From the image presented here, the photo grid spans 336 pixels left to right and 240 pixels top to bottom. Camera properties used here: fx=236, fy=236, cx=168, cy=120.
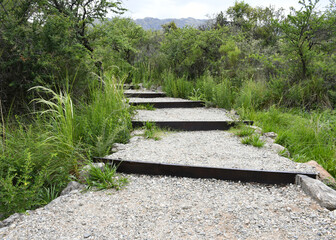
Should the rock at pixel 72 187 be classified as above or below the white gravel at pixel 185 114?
below

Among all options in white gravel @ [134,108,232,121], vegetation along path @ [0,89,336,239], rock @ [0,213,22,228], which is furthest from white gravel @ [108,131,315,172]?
rock @ [0,213,22,228]

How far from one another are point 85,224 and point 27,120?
2.56 m

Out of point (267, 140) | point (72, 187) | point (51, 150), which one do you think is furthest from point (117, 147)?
point (267, 140)

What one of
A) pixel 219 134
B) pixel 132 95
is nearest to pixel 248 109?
pixel 219 134

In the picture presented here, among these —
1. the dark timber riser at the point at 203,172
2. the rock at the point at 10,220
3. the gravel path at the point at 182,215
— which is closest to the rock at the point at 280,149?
the dark timber riser at the point at 203,172

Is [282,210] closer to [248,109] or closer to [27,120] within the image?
[248,109]

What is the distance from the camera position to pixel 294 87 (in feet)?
16.6

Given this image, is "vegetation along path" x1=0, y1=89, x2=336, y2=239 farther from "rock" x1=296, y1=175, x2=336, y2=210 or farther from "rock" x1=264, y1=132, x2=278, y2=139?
"rock" x1=264, y1=132, x2=278, y2=139

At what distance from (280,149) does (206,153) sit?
3.27 feet

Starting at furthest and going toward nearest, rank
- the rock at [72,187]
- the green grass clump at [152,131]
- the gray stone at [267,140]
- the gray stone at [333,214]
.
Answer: the green grass clump at [152,131]
the gray stone at [267,140]
the rock at [72,187]
the gray stone at [333,214]

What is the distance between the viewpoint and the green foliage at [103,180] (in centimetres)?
236

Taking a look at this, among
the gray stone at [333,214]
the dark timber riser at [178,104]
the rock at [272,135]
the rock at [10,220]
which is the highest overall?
the dark timber riser at [178,104]

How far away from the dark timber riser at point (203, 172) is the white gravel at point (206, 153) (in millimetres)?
172

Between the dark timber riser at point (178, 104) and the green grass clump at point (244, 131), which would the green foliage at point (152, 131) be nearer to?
the green grass clump at point (244, 131)
